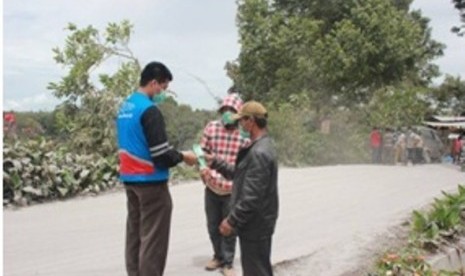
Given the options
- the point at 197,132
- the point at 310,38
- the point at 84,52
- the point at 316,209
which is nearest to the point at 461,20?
the point at 310,38

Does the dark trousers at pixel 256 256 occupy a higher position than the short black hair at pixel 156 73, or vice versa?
the short black hair at pixel 156 73

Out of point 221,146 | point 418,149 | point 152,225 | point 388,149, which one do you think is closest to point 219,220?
point 221,146

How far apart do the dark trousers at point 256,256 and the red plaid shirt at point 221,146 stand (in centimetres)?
128

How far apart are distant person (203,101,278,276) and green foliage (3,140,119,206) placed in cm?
637

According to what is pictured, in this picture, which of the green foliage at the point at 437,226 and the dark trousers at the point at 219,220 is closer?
the dark trousers at the point at 219,220

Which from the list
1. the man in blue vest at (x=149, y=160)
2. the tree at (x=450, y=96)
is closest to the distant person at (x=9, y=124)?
the man in blue vest at (x=149, y=160)

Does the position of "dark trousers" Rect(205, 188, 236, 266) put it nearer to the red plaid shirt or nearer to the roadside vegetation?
the red plaid shirt

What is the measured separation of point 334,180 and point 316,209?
4.98 m

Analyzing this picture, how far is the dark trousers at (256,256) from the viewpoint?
4551 millimetres

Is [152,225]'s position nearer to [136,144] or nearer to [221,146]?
[136,144]

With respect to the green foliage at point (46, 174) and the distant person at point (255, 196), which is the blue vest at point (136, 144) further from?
the green foliage at point (46, 174)

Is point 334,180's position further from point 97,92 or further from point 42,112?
point 42,112

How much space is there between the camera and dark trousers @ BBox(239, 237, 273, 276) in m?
4.55

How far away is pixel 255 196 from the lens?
4.36 m
